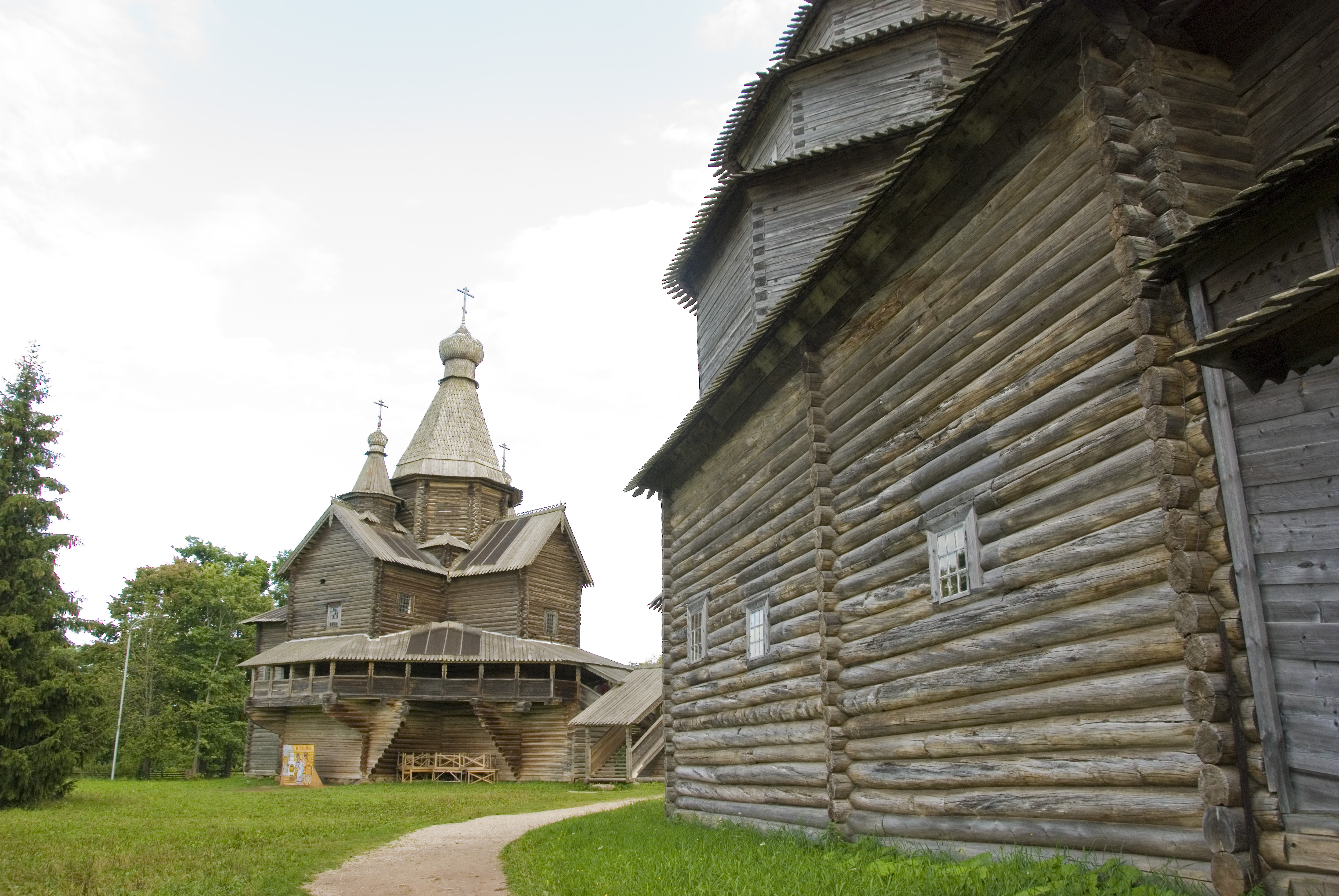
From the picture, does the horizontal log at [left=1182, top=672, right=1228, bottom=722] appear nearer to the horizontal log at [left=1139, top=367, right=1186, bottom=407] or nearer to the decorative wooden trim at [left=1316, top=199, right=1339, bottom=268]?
the horizontal log at [left=1139, top=367, right=1186, bottom=407]

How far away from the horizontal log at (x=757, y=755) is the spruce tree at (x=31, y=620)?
51.7ft

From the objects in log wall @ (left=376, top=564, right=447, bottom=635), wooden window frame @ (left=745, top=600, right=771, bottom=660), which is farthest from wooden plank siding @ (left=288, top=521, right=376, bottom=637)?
wooden window frame @ (left=745, top=600, right=771, bottom=660)

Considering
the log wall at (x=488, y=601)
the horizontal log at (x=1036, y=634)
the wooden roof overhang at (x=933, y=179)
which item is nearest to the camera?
the horizontal log at (x=1036, y=634)

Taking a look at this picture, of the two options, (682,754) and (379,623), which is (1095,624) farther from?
(379,623)

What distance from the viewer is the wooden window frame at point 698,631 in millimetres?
14422

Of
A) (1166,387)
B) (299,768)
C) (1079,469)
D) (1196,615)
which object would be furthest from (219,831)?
(299,768)

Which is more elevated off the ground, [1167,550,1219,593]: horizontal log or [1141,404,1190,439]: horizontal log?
[1141,404,1190,439]: horizontal log

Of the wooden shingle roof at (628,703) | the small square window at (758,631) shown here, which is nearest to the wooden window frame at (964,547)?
the small square window at (758,631)

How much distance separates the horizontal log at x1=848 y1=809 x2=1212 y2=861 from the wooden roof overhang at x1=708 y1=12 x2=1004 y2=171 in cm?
1254

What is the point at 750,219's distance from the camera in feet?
52.0

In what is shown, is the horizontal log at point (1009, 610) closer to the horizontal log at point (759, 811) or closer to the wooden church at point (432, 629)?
the horizontal log at point (759, 811)

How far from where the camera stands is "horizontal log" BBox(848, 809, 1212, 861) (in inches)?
217

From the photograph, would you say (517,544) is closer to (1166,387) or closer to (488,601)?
(488,601)

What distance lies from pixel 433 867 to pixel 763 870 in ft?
16.3
